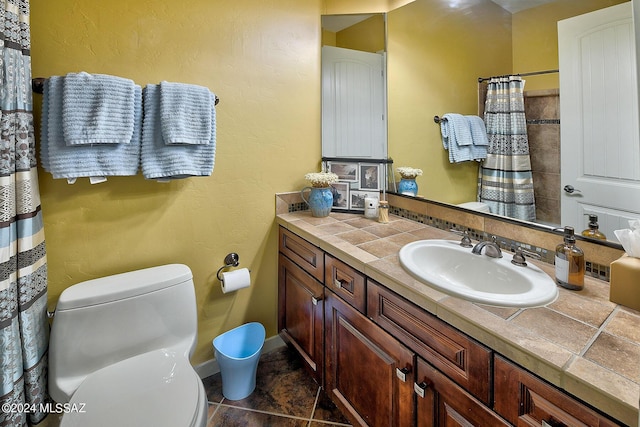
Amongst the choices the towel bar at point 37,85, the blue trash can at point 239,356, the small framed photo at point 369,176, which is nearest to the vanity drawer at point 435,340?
the blue trash can at point 239,356

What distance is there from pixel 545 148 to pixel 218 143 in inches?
58.7

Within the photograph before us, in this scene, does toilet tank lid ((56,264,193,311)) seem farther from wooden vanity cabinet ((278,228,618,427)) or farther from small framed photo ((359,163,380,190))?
small framed photo ((359,163,380,190))

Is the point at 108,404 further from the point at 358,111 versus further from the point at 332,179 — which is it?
the point at 358,111

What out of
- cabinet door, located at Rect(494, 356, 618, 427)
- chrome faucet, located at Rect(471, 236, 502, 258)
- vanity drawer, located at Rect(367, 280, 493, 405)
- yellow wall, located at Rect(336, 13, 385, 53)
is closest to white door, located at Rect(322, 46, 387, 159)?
yellow wall, located at Rect(336, 13, 385, 53)

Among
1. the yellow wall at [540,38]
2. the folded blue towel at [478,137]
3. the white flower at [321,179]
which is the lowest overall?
the white flower at [321,179]

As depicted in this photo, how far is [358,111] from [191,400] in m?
1.74

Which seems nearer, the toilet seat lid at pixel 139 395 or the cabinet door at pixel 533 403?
the cabinet door at pixel 533 403

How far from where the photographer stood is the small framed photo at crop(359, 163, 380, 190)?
1.97 metres

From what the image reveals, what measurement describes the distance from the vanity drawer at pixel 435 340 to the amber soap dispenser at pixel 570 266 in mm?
424

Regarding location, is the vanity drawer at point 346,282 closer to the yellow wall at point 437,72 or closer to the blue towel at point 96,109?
the yellow wall at point 437,72

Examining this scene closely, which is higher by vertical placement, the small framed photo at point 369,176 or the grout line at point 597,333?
the small framed photo at point 369,176

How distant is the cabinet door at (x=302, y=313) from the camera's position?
5.08 ft

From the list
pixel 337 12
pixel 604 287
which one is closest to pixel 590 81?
pixel 604 287

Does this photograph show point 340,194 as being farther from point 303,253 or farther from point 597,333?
point 597,333
